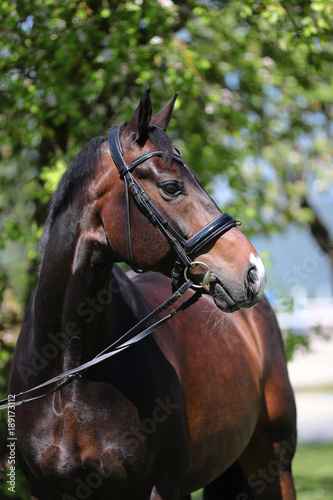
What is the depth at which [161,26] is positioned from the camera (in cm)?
568

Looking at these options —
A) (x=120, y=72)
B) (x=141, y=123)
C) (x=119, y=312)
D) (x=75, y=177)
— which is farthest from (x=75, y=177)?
(x=120, y=72)

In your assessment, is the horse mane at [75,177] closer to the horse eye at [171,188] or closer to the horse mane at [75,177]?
the horse mane at [75,177]

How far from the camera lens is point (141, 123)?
2.81 meters

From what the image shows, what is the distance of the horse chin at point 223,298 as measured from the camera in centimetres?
266

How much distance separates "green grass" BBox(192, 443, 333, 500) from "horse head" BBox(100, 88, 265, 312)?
4.71 m

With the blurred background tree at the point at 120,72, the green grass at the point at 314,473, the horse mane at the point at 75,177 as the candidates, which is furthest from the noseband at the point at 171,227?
the green grass at the point at 314,473

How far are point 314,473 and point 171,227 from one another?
778 cm

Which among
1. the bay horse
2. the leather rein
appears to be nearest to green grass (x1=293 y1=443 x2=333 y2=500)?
the bay horse

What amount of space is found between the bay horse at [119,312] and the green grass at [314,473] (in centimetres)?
424

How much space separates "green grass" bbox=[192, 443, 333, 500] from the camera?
7919 millimetres

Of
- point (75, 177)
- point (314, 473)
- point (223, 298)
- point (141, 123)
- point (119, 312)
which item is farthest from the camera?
point (314, 473)

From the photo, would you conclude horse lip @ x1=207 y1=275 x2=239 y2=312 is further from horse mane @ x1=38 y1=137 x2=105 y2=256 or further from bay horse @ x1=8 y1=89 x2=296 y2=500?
horse mane @ x1=38 y1=137 x2=105 y2=256

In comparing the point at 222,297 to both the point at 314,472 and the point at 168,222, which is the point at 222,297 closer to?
the point at 168,222

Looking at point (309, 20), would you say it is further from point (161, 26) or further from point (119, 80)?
point (119, 80)
